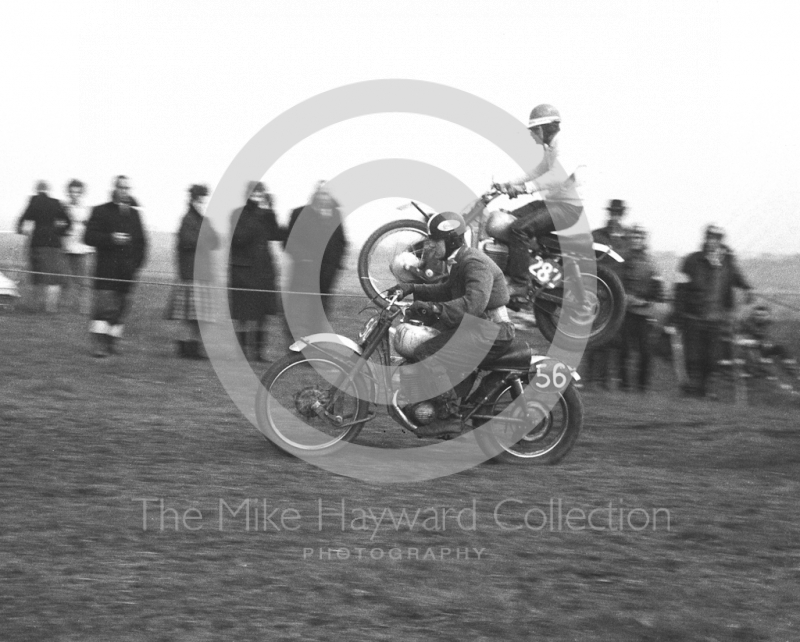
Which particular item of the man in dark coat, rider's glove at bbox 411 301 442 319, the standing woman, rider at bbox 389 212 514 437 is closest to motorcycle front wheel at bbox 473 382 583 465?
rider at bbox 389 212 514 437

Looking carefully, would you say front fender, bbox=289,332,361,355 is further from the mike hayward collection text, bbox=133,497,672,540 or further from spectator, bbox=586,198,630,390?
spectator, bbox=586,198,630,390

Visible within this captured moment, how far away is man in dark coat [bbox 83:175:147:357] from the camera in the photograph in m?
10.6

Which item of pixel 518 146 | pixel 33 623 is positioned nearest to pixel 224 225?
pixel 518 146

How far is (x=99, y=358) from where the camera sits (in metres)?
10.5

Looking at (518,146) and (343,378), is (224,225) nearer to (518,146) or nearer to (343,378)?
(518,146)

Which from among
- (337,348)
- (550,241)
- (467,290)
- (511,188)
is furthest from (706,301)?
(337,348)

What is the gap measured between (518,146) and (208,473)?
4092 mm

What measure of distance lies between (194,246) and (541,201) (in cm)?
354

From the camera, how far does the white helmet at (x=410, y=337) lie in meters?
7.09

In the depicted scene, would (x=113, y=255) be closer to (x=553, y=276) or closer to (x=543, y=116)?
(x=553, y=276)

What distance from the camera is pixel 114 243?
34.9ft

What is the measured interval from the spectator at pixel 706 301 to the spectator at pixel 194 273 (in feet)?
15.4

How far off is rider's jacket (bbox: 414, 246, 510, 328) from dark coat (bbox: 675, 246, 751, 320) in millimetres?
3805

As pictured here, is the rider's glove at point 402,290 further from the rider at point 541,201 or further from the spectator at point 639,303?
the spectator at point 639,303
